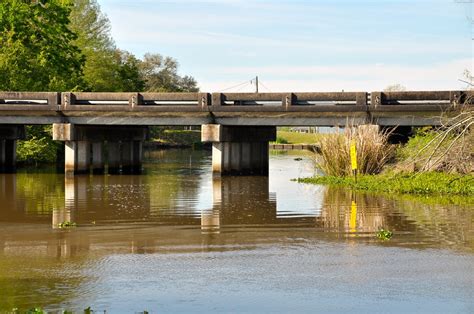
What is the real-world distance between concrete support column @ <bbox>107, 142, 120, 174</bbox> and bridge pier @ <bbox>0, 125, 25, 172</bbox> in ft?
13.3

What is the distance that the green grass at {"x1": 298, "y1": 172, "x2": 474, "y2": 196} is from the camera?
25.3 metres

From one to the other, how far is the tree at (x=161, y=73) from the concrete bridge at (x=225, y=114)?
8012 cm

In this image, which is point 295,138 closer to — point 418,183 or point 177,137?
point 177,137

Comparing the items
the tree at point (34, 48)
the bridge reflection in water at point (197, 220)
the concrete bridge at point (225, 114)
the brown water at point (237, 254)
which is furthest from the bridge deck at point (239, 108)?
the tree at point (34, 48)

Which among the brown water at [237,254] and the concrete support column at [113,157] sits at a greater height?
the concrete support column at [113,157]

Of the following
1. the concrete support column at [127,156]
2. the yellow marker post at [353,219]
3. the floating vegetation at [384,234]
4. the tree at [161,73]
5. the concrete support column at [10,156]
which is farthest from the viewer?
the tree at [161,73]

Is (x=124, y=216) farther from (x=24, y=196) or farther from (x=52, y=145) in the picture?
(x=52, y=145)

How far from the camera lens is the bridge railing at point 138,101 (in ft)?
112

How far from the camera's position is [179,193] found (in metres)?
27.6

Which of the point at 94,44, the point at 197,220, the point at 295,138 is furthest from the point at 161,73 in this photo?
the point at 197,220

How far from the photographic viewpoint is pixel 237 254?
48.2 feet

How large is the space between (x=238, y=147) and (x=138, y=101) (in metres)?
4.46

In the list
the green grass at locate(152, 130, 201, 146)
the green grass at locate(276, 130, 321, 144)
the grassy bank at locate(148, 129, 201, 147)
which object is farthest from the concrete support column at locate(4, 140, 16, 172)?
the green grass at locate(276, 130, 321, 144)

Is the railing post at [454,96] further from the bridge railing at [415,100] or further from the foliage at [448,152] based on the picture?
the foliage at [448,152]
